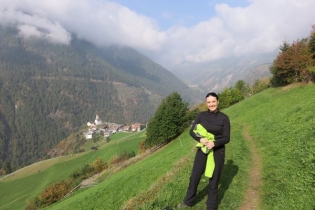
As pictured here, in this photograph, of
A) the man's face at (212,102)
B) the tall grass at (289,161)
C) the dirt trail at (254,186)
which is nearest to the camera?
the man's face at (212,102)

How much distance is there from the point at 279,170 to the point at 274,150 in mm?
3418

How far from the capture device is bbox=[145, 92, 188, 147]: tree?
53.0 m

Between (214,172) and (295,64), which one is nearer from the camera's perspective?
(214,172)

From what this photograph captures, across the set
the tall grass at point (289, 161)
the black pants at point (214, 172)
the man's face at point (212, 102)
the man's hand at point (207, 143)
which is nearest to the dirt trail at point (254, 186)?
the tall grass at point (289, 161)

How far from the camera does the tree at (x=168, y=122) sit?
5303cm

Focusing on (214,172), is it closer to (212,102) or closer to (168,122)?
(212,102)

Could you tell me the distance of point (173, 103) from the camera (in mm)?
57125

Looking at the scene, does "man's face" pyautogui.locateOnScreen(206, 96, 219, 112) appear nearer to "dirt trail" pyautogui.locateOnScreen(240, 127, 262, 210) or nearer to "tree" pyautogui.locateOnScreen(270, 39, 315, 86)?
"dirt trail" pyautogui.locateOnScreen(240, 127, 262, 210)

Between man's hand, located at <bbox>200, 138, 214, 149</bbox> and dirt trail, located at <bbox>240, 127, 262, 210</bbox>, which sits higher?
man's hand, located at <bbox>200, 138, 214, 149</bbox>

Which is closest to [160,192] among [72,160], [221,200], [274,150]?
[221,200]

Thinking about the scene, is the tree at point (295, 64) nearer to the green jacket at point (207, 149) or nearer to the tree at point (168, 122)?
the tree at point (168, 122)

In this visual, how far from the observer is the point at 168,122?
5353cm

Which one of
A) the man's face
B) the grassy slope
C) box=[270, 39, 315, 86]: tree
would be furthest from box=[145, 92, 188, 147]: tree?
the grassy slope

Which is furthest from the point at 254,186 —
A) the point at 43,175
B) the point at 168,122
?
the point at 43,175
